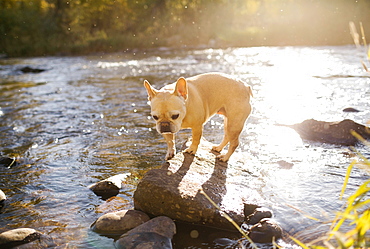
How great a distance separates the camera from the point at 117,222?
4.49 meters

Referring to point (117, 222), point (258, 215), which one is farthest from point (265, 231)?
point (117, 222)

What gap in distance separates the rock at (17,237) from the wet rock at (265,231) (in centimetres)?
248

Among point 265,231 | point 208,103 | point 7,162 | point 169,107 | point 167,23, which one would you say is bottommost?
point 7,162

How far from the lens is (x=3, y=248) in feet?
13.5

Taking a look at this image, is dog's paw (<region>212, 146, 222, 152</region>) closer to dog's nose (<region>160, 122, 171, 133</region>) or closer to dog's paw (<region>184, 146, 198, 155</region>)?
dog's paw (<region>184, 146, 198, 155</region>)

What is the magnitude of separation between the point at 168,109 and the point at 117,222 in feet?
5.26

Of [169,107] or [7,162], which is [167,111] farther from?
[7,162]

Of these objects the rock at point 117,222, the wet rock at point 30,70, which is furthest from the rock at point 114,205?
the wet rock at point 30,70

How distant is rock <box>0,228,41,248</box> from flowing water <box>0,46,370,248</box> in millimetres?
163

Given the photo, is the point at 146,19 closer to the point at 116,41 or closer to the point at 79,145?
the point at 116,41

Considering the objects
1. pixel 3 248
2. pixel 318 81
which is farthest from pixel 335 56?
pixel 3 248

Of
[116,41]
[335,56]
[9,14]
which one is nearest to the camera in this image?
[335,56]

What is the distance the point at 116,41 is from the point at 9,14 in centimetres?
2061

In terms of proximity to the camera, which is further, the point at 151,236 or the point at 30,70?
the point at 30,70
